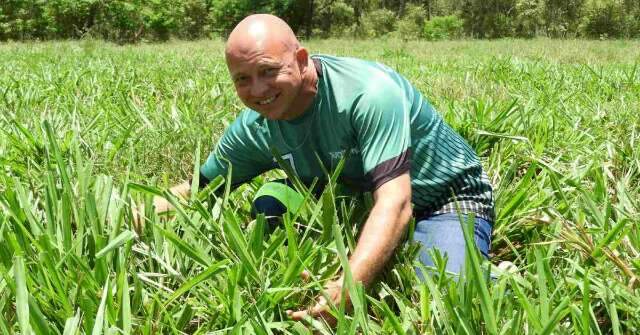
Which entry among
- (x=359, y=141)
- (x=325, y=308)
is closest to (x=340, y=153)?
(x=359, y=141)

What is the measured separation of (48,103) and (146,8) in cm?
3092

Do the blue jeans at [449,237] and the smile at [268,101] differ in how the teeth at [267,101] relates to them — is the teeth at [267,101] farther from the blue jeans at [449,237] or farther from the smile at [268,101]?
the blue jeans at [449,237]

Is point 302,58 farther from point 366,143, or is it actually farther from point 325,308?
point 325,308

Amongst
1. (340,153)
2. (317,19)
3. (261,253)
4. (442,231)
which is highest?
(340,153)

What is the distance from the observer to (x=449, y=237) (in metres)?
2.04

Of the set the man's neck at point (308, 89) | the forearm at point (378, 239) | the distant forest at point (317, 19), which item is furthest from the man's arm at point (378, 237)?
the distant forest at point (317, 19)

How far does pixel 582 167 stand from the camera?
257 cm

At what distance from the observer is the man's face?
1882 millimetres

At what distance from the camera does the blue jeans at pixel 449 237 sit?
195 cm

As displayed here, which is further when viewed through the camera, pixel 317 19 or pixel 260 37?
pixel 317 19

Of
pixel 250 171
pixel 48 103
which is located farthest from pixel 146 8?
pixel 250 171

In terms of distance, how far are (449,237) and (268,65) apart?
84 centimetres

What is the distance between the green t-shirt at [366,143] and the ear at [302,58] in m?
0.09

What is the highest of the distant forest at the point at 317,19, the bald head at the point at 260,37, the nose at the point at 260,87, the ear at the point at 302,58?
the bald head at the point at 260,37
